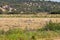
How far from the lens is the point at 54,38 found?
66.7 ft

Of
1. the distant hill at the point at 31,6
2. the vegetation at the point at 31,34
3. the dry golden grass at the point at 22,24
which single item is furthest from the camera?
the distant hill at the point at 31,6

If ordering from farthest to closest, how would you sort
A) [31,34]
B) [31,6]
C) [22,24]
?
1. [31,6]
2. [22,24]
3. [31,34]

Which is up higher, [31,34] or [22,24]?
[31,34]

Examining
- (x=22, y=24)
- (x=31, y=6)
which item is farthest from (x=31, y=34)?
(x=31, y=6)

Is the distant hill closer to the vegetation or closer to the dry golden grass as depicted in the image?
the dry golden grass

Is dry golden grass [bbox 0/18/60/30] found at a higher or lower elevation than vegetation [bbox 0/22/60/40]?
lower

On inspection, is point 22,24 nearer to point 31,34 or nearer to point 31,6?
point 31,34

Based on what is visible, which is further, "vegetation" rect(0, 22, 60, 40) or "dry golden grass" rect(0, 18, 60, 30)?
"dry golden grass" rect(0, 18, 60, 30)

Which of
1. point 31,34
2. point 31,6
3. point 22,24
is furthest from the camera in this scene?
point 31,6

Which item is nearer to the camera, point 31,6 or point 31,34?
point 31,34

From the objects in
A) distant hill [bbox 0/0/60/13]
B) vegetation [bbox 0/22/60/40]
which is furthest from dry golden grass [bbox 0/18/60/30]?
distant hill [bbox 0/0/60/13]

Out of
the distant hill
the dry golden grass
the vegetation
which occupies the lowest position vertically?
the distant hill

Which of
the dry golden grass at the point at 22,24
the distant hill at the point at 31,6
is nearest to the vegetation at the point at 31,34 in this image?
the dry golden grass at the point at 22,24

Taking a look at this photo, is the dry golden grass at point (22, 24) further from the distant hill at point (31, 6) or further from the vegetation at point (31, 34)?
the distant hill at point (31, 6)
